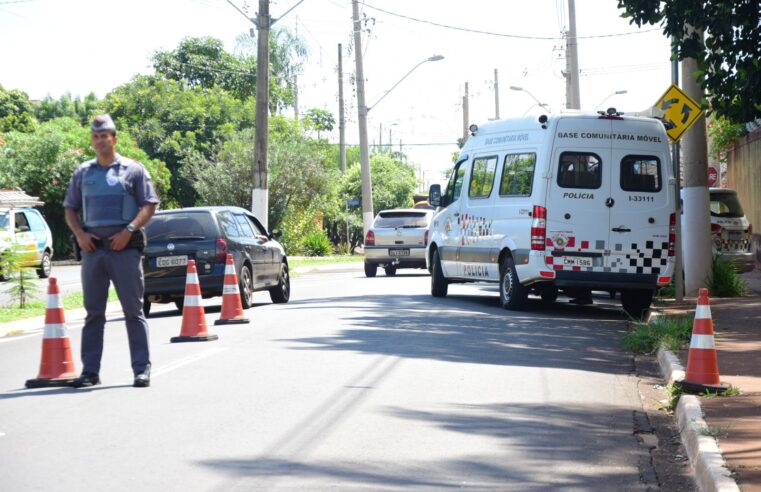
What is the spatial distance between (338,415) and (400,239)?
785 inches

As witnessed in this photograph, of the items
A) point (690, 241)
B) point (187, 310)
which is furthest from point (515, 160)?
point (187, 310)

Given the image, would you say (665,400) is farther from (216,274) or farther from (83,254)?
(216,274)

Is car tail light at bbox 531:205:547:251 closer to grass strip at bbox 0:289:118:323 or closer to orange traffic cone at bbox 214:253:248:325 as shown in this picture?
orange traffic cone at bbox 214:253:248:325

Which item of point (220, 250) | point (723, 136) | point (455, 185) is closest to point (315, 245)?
point (723, 136)

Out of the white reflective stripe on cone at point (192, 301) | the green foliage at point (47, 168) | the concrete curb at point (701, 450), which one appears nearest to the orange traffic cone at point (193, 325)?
the white reflective stripe on cone at point (192, 301)

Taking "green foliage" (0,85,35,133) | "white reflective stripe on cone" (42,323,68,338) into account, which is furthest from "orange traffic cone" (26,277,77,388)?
"green foliage" (0,85,35,133)

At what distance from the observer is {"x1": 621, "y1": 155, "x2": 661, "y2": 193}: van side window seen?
1639cm

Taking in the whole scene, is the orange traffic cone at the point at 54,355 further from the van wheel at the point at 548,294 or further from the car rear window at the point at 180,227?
the van wheel at the point at 548,294

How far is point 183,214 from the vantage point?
56.9ft

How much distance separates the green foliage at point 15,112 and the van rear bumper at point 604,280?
221 feet

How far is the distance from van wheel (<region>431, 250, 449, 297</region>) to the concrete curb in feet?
37.0

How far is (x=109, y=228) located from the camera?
30.5 ft

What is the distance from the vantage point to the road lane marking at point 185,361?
10.5 meters

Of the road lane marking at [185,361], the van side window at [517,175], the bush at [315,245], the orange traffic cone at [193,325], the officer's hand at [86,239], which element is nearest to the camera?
the officer's hand at [86,239]
